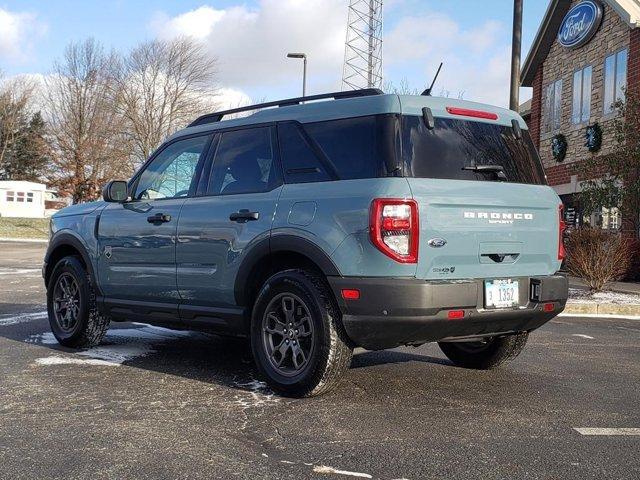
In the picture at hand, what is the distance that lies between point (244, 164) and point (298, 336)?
1.41m

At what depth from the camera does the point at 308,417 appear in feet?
14.3

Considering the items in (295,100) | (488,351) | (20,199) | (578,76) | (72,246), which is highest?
(578,76)

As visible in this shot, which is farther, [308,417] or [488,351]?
[488,351]

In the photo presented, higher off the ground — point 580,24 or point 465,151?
point 580,24

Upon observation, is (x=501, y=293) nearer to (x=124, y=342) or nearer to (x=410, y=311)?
(x=410, y=311)

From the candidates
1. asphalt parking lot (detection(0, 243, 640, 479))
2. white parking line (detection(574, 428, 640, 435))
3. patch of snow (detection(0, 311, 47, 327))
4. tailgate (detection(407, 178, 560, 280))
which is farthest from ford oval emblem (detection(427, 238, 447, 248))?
patch of snow (detection(0, 311, 47, 327))

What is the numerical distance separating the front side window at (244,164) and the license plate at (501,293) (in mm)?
1620

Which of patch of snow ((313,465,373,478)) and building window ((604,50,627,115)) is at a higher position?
building window ((604,50,627,115))

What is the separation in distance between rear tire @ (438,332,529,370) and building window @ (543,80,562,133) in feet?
59.3

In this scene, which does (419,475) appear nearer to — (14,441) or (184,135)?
(14,441)

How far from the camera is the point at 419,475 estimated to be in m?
3.37

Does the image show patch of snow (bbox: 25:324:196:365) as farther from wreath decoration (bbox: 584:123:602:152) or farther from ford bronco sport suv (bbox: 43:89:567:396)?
wreath decoration (bbox: 584:123:602:152)

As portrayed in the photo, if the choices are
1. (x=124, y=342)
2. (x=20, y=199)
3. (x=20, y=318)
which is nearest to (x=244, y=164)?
(x=124, y=342)

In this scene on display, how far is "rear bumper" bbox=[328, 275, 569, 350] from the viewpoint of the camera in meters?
4.39
